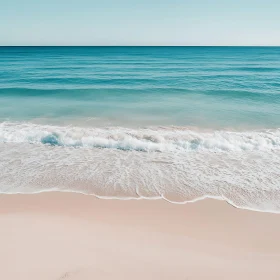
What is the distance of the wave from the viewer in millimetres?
8781

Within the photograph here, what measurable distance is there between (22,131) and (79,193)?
5.51 metres

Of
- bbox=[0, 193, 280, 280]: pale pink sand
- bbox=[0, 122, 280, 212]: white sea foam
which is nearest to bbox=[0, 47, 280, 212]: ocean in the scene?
bbox=[0, 122, 280, 212]: white sea foam

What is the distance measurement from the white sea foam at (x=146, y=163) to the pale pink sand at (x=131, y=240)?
510 millimetres

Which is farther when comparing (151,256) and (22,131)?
(22,131)

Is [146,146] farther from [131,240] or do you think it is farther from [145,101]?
[145,101]

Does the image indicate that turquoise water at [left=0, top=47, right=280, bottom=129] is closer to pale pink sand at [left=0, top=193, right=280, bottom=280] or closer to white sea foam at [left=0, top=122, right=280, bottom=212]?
white sea foam at [left=0, top=122, right=280, bottom=212]

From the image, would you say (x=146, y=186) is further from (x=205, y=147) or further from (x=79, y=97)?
(x=79, y=97)

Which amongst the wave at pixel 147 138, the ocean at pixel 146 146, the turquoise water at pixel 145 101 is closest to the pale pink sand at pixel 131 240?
the ocean at pixel 146 146

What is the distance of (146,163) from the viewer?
25.0 feet

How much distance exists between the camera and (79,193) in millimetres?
6039

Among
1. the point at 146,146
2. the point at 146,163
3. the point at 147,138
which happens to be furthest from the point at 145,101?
the point at 146,163

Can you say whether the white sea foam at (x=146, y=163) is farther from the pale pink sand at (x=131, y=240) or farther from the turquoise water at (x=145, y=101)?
the turquoise water at (x=145, y=101)

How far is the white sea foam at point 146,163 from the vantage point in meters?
6.14

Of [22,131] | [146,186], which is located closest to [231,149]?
[146,186]
